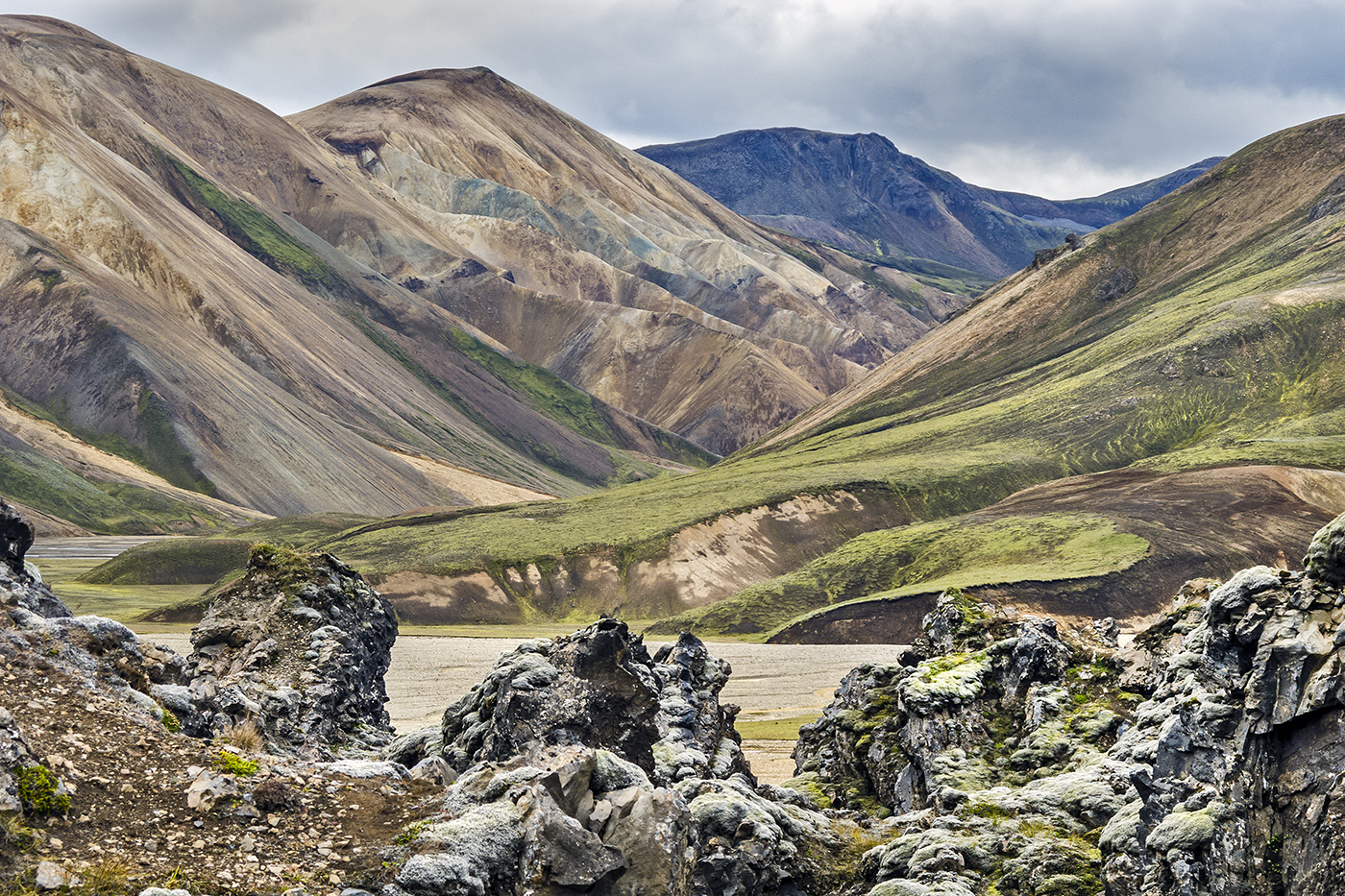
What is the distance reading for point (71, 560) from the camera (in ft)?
422

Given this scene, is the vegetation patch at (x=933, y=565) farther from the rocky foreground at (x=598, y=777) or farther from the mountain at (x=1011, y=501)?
the rocky foreground at (x=598, y=777)

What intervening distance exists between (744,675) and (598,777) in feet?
209

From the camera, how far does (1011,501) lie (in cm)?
12988

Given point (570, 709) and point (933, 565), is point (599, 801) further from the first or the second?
point (933, 565)

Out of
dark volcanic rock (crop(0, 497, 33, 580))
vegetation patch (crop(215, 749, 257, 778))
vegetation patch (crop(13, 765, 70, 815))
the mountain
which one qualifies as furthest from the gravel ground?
vegetation patch (crop(13, 765, 70, 815))

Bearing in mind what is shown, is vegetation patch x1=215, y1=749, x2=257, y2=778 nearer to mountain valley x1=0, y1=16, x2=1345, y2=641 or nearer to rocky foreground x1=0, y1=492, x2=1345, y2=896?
rocky foreground x1=0, y1=492, x2=1345, y2=896

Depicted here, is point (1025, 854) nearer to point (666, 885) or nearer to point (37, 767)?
point (666, 885)

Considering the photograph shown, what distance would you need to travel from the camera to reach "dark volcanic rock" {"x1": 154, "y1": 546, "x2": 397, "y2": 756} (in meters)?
25.1

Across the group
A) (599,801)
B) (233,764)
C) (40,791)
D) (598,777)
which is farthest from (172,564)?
(599,801)

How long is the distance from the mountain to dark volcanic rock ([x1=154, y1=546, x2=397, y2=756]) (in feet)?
238

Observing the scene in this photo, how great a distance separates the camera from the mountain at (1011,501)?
10381 cm

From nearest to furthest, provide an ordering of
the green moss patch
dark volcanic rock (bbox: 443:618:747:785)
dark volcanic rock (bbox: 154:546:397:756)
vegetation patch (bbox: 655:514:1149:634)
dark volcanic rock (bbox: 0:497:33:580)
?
dark volcanic rock (bbox: 443:618:747:785), dark volcanic rock (bbox: 0:497:33:580), dark volcanic rock (bbox: 154:546:397:756), vegetation patch (bbox: 655:514:1149:634), the green moss patch

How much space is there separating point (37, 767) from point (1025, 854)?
16142 mm

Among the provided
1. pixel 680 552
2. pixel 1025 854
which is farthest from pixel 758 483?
pixel 1025 854
